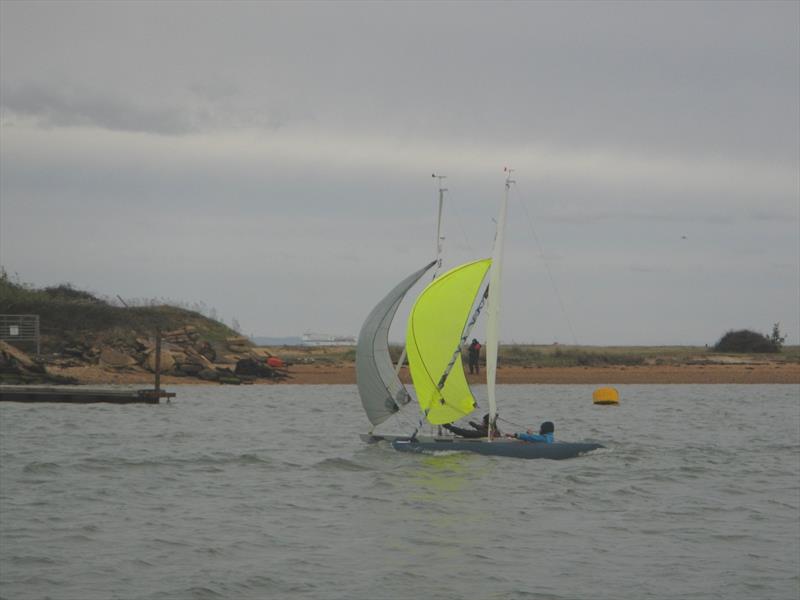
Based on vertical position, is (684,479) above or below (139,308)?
below

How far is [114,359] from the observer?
61406mm

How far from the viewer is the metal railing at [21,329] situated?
203ft

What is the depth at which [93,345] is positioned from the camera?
2493 inches

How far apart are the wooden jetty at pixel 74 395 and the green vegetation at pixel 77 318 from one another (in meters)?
17.4

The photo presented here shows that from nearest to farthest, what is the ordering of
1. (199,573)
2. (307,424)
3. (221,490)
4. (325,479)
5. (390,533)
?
(199,573), (390,533), (221,490), (325,479), (307,424)

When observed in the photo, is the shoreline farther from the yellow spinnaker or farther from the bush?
the yellow spinnaker

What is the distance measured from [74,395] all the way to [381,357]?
18232mm

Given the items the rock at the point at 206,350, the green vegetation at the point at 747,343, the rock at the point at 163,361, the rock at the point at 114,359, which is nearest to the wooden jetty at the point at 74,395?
the rock at the point at 114,359

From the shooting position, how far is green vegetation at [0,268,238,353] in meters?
65.1

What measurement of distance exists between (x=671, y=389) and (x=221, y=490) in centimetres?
4600

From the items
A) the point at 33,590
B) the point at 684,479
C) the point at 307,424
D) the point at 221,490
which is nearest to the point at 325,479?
the point at 221,490

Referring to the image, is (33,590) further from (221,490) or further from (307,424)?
(307,424)

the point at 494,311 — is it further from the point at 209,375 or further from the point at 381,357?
the point at 209,375

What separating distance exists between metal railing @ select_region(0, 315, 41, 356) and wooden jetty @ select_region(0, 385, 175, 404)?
51.6ft
